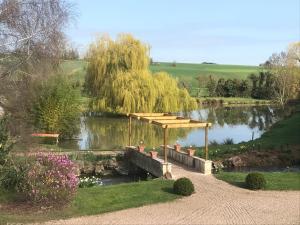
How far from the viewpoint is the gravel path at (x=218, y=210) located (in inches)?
508

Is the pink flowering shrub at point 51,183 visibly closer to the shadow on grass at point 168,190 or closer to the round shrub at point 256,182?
the shadow on grass at point 168,190

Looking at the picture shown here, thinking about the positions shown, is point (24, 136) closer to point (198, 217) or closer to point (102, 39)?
point (198, 217)

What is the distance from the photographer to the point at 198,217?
A: 13.3 meters

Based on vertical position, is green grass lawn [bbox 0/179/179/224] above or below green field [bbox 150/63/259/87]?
below

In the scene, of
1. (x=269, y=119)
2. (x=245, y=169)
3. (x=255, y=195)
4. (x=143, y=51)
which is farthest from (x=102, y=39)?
(x=255, y=195)

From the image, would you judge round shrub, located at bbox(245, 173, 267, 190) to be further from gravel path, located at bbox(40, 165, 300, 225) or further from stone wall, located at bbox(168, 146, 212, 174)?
stone wall, located at bbox(168, 146, 212, 174)

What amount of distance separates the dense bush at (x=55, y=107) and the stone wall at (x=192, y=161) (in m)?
10.8

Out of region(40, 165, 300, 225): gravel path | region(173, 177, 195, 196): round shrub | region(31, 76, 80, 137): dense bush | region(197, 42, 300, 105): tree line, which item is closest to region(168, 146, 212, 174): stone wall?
region(40, 165, 300, 225): gravel path

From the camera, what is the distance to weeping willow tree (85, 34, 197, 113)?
47219 mm

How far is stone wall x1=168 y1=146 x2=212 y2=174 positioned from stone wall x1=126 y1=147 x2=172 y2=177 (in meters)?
1.38

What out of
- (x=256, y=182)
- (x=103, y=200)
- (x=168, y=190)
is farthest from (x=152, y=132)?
(x=103, y=200)

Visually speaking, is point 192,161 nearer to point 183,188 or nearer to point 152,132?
point 183,188

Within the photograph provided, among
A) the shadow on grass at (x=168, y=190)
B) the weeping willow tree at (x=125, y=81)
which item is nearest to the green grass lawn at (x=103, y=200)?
the shadow on grass at (x=168, y=190)

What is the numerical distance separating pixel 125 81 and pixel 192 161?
89.3 feet
